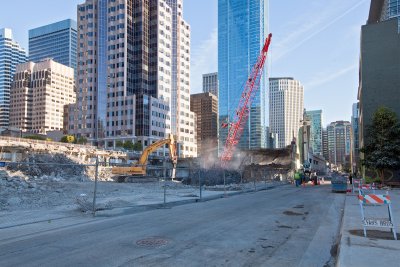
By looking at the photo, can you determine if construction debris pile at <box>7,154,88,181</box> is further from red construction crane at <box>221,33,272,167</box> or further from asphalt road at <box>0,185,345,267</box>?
red construction crane at <box>221,33,272,167</box>

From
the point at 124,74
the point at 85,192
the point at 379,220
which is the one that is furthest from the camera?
the point at 124,74

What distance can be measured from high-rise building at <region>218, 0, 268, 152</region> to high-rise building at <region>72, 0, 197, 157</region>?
102ft

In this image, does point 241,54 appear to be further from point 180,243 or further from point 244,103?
point 180,243

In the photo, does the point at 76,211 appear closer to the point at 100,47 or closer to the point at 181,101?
the point at 100,47

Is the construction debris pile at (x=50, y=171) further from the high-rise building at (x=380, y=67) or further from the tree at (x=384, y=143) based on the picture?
the high-rise building at (x=380, y=67)

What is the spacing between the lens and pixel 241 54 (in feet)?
536

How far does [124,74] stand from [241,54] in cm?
5696

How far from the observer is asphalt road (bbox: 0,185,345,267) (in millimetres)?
7652

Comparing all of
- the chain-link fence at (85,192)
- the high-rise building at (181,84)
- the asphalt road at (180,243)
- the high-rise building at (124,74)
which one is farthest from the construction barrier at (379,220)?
the high-rise building at (181,84)

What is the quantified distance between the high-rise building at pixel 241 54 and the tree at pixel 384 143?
10442cm

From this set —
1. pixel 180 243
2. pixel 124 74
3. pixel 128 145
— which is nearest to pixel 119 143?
pixel 128 145

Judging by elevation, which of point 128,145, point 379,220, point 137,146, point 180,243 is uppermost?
point 128,145

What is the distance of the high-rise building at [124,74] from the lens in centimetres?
13125

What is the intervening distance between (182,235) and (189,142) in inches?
5919
